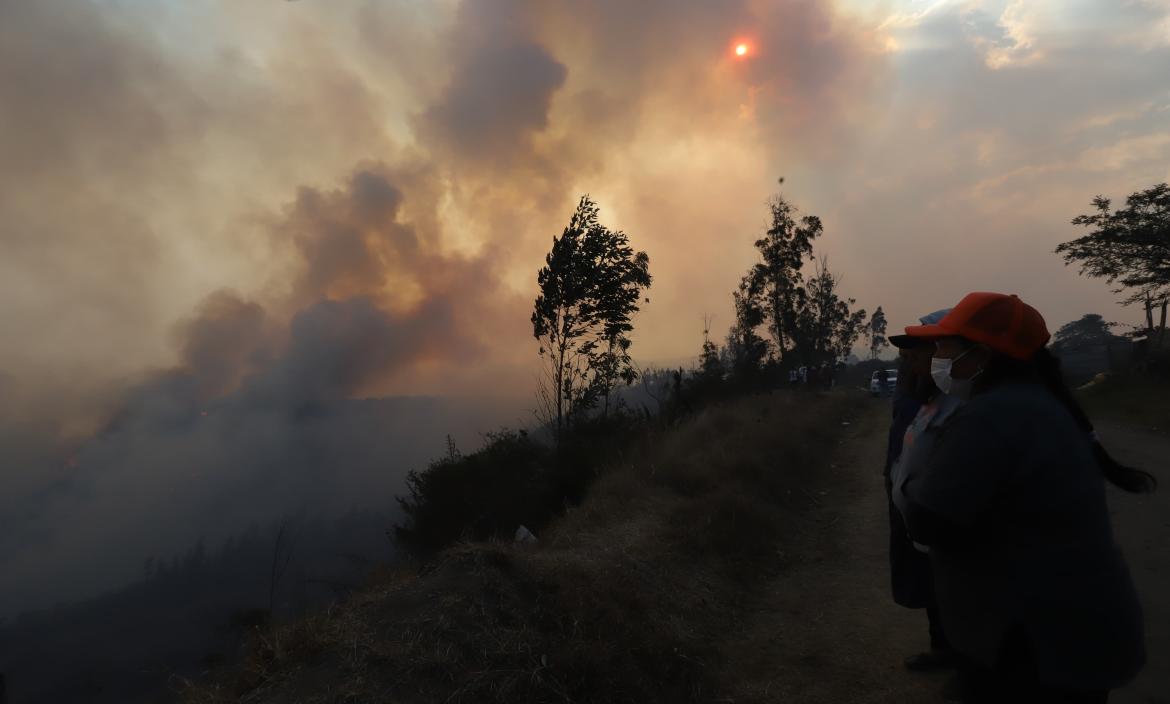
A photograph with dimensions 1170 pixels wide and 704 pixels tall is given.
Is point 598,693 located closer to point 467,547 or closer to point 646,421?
point 467,547

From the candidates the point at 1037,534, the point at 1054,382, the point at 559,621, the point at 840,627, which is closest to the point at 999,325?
the point at 1054,382

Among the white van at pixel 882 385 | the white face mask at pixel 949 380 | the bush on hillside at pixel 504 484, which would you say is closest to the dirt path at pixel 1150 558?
the white face mask at pixel 949 380

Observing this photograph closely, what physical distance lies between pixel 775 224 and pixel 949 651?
96.4 feet

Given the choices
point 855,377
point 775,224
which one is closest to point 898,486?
point 775,224

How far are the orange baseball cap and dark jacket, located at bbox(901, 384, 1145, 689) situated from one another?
136 millimetres

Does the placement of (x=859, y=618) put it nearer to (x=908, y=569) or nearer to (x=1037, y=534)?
(x=908, y=569)

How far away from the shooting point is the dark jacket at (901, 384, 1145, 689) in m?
1.33

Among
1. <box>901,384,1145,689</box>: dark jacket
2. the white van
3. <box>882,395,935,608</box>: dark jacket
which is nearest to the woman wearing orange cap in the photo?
<box>901,384,1145,689</box>: dark jacket

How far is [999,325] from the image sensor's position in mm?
1590

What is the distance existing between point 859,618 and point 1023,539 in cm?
376

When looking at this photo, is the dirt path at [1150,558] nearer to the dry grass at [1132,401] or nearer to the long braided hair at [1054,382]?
the long braided hair at [1054,382]

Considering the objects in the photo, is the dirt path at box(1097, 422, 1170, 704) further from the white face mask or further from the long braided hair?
the white face mask

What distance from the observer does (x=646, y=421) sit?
14.2 m

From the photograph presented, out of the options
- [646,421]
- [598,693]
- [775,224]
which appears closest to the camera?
Result: [598,693]
